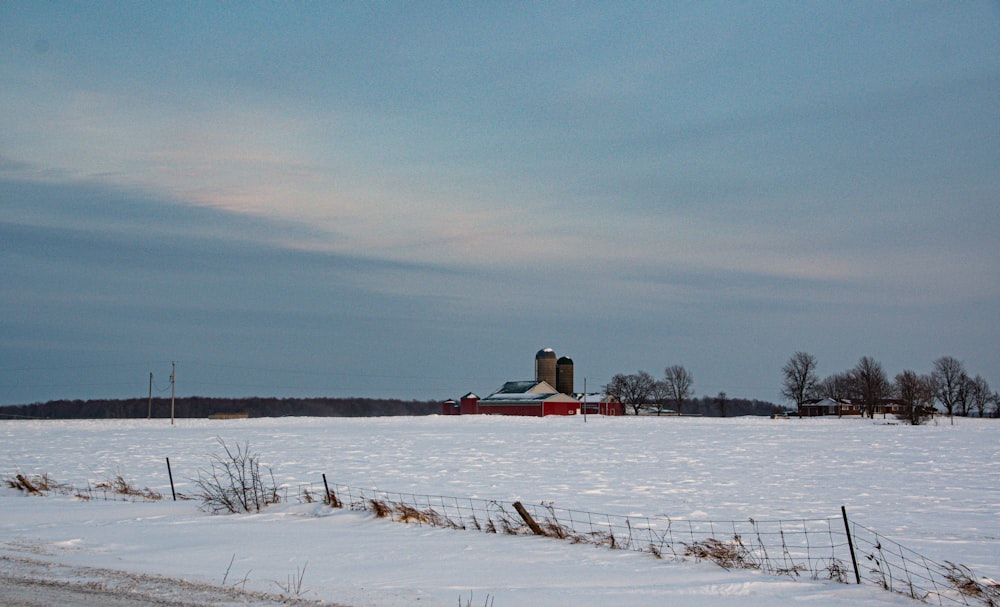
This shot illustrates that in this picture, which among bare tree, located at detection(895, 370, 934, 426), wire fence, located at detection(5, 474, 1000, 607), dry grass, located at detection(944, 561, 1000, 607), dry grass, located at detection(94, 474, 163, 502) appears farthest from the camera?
bare tree, located at detection(895, 370, 934, 426)

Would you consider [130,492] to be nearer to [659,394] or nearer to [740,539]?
[740,539]

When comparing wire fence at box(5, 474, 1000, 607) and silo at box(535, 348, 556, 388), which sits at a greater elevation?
silo at box(535, 348, 556, 388)

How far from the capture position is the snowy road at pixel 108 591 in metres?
8.03

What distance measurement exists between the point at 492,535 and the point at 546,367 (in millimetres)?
115729

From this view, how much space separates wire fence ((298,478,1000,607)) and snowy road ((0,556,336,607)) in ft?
15.5

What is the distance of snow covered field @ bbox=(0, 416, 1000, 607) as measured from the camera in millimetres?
9414

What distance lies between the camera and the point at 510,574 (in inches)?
400

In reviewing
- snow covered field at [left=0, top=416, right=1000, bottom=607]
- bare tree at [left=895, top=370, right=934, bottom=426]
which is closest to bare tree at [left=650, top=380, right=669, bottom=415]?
bare tree at [left=895, top=370, right=934, bottom=426]

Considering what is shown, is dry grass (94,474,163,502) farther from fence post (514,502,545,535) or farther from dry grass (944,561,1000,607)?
dry grass (944,561,1000,607)

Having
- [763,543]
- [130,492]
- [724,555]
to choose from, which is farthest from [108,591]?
[130,492]

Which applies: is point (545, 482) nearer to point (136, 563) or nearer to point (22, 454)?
point (136, 563)

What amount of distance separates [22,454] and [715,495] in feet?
93.6

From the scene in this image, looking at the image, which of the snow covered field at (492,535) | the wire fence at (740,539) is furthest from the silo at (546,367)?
the wire fence at (740,539)

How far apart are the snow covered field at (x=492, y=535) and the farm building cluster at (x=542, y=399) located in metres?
77.2
